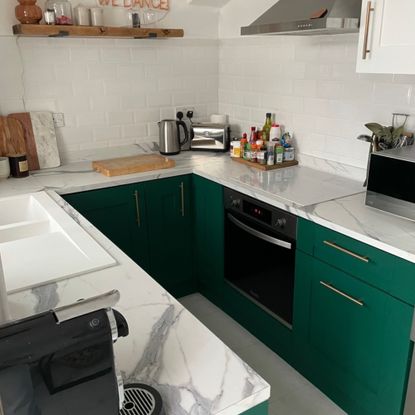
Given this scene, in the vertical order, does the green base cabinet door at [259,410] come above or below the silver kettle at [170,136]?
below

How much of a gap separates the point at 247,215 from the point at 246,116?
1.06m

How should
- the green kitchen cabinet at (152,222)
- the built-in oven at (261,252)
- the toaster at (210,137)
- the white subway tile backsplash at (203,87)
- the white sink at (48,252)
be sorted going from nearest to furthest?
1. the white sink at (48,252)
2. the built-in oven at (261,252)
3. the white subway tile backsplash at (203,87)
4. the green kitchen cabinet at (152,222)
5. the toaster at (210,137)

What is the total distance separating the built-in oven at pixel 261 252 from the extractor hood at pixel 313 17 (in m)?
0.85

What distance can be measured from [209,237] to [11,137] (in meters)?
1.36

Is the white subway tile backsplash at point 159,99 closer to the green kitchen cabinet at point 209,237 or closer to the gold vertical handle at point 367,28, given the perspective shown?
the green kitchen cabinet at point 209,237

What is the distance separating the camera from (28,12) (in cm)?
255

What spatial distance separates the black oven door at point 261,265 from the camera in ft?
7.56

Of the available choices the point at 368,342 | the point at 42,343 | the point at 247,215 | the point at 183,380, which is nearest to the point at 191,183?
the point at 247,215

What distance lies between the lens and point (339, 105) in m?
2.59

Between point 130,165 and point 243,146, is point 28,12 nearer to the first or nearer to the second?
point 130,165

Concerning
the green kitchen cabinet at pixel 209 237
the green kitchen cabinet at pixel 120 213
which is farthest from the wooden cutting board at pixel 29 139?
the green kitchen cabinet at pixel 209 237

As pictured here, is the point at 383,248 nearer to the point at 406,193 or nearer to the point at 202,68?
the point at 406,193

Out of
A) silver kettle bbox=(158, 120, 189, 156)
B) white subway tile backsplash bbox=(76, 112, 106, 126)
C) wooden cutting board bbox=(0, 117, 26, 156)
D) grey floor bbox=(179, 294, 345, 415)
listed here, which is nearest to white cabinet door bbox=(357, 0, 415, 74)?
silver kettle bbox=(158, 120, 189, 156)

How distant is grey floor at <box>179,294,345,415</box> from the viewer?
2.16 m
